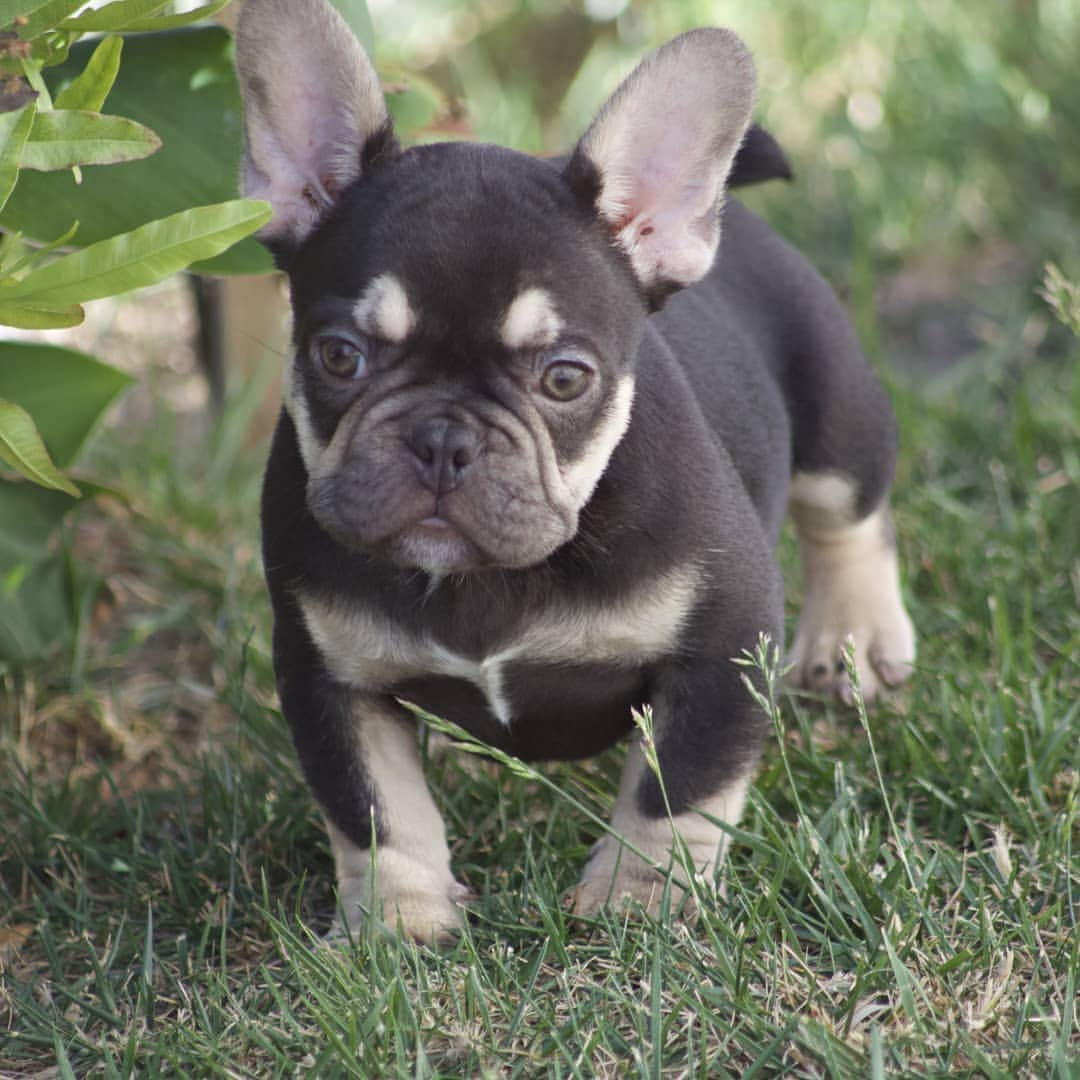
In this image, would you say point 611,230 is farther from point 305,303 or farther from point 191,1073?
point 191,1073

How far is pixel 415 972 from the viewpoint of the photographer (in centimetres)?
305

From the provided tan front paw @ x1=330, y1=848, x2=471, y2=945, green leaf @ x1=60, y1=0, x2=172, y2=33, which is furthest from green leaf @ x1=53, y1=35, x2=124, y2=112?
tan front paw @ x1=330, y1=848, x2=471, y2=945

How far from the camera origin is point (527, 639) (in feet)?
10.9

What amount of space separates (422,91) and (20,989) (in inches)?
100

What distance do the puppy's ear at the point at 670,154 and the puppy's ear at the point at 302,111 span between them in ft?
1.51

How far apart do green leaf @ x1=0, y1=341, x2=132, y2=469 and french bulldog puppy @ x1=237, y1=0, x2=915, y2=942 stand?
3.28 ft

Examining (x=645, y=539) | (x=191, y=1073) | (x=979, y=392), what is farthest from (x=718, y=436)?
(x=979, y=392)

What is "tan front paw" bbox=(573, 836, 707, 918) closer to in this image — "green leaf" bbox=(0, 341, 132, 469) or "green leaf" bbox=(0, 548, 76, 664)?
"green leaf" bbox=(0, 341, 132, 469)

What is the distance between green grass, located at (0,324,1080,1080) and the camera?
9.24 ft

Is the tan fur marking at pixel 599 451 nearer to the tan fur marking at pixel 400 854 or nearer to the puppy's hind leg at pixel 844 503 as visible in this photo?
the tan fur marking at pixel 400 854

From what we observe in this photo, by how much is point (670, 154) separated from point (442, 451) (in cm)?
89

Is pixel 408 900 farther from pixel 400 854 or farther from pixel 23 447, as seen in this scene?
pixel 23 447

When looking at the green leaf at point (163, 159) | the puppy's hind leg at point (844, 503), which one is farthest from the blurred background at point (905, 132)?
the green leaf at point (163, 159)

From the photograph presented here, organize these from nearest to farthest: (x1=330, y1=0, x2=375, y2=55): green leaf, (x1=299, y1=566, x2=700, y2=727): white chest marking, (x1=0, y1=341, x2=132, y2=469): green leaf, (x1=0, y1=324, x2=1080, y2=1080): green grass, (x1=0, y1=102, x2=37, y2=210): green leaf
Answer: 1. (x1=0, y1=324, x2=1080, y2=1080): green grass
2. (x1=0, y1=102, x2=37, y2=210): green leaf
3. (x1=299, y1=566, x2=700, y2=727): white chest marking
4. (x1=330, y1=0, x2=375, y2=55): green leaf
5. (x1=0, y1=341, x2=132, y2=469): green leaf
